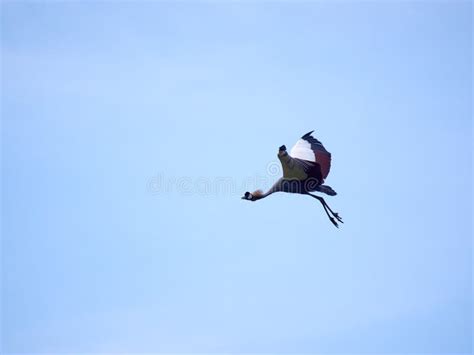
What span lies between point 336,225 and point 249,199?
3.04 meters

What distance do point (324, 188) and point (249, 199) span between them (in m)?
2.64

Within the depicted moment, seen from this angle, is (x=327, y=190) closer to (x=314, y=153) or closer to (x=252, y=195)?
(x=314, y=153)

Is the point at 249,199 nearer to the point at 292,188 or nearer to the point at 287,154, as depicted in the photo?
the point at 292,188

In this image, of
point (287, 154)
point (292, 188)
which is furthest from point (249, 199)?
point (287, 154)

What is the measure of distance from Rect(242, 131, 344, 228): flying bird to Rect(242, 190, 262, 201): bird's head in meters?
0.31

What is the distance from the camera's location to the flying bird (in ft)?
106

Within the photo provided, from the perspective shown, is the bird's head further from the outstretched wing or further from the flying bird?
the outstretched wing

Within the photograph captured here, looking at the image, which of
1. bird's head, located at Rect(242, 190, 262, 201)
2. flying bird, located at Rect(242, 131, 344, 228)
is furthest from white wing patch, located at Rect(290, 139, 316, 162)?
bird's head, located at Rect(242, 190, 262, 201)

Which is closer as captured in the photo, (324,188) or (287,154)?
(287,154)

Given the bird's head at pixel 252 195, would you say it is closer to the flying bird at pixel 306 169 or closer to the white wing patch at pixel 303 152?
the flying bird at pixel 306 169

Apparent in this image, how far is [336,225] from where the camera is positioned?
34094 mm

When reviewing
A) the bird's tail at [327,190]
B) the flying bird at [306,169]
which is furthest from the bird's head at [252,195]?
the bird's tail at [327,190]

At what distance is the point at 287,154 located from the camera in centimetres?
3061

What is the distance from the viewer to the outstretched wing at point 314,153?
1284 inches
